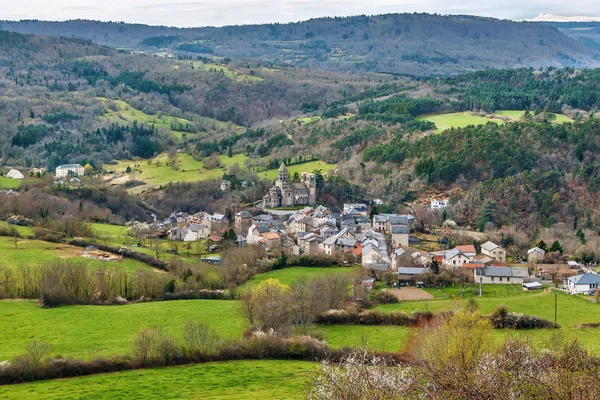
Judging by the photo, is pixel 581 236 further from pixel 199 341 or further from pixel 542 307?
pixel 199 341

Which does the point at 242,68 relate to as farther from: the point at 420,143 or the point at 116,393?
the point at 116,393

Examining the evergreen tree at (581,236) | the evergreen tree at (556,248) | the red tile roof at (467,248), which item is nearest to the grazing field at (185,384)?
the red tile roof at (467,248)

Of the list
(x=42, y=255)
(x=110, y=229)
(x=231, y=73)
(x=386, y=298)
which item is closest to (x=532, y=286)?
(x=386, y=298)

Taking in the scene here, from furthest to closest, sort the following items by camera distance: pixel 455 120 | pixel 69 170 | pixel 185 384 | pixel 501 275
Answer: pixel 69 170 → pixel 455 120 → pixel 501 275 → pixel 185 384

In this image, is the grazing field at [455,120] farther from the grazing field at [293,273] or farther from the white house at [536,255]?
the grazing field at [293,273]

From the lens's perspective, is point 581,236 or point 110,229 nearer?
point 581,236

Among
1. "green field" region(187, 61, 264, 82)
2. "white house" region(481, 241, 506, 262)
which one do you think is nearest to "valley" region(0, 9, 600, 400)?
"white house" region(481, 241, 506, 262)

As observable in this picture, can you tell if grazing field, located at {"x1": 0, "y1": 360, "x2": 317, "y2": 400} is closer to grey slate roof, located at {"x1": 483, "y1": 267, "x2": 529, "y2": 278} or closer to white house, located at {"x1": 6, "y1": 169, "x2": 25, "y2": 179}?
grey slate roof, located at {"x1": 483, "y1": 267, "x2": 529, "y2": 278}
